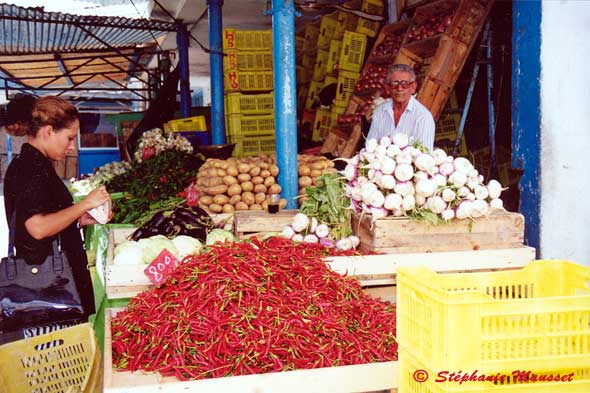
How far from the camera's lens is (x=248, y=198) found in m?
5.20

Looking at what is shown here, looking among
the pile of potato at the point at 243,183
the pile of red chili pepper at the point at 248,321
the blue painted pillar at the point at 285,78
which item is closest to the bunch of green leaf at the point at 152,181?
the pile of potato at the point at 243,183

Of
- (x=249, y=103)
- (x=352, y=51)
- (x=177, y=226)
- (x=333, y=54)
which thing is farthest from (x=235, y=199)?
(x=333, y=54)

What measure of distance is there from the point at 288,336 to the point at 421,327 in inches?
30.4

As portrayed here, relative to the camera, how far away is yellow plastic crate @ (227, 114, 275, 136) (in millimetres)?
8555

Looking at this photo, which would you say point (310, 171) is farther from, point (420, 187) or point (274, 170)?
point (420, 187)

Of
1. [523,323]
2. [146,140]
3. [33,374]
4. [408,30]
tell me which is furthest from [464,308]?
[146,140]

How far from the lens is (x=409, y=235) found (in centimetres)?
354

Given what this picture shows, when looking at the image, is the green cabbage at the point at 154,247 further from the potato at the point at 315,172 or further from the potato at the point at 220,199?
the potato at the point at 315,172

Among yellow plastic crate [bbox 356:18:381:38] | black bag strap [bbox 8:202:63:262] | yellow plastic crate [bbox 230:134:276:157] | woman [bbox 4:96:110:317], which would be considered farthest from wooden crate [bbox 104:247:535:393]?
yellow plastic crate [bbox 356:18:381:38]

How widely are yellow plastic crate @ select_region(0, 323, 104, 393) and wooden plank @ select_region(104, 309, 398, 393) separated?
16.6 inches

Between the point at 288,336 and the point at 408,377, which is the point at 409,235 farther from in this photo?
the point at 408,377

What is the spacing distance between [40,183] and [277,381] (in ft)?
5.97

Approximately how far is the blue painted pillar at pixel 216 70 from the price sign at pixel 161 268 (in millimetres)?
5893

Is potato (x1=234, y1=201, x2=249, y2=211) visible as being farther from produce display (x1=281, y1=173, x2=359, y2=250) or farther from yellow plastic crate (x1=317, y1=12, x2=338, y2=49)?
yellow plastic crate (x1=317, y1=12, x2=338, y2=49)
